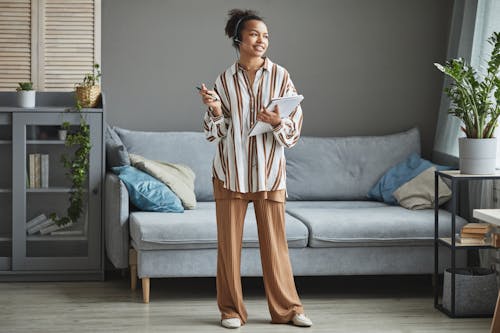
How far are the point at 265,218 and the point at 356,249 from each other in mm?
816

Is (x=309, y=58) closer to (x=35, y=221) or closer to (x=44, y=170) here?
(x=44, y=170)

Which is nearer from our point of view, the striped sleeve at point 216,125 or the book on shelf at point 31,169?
the striped sleeve at point 216,125

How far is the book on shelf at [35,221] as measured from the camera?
198 inches

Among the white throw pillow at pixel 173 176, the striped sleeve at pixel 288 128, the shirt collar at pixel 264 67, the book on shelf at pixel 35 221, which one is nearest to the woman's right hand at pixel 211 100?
the shirt collar at pixel 264 67

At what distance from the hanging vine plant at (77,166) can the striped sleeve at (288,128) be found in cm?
152

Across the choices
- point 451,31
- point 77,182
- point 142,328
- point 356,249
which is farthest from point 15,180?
point 451,31

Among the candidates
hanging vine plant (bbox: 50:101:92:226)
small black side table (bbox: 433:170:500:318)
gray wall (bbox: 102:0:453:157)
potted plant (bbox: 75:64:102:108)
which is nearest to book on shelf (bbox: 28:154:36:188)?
hanging vine plant (bbox: 50:101:92:226)

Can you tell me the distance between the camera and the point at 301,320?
402cm

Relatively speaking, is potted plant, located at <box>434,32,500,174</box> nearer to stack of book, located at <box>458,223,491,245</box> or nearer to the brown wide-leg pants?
stack of book, located at <box>458,223,491,245</box>

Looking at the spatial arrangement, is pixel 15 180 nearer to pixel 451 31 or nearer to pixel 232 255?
pixel 232 255

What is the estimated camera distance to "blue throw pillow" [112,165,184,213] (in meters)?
4.73

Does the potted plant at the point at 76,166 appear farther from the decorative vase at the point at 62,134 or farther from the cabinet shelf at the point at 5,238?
the cabinet shelf at the point at 5,238

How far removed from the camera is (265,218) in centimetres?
397

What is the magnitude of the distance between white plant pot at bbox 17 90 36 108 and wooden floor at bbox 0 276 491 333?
1017mm
